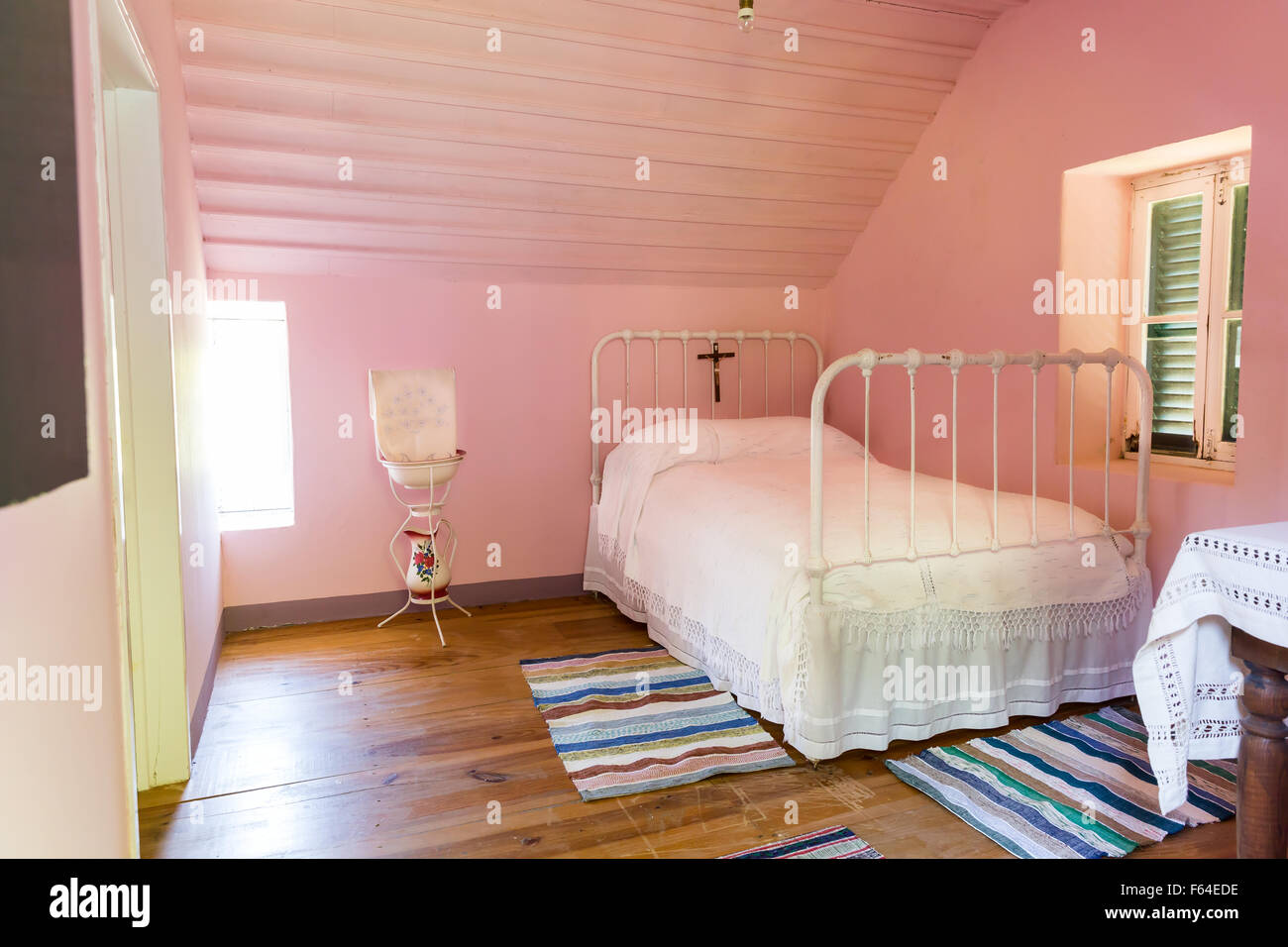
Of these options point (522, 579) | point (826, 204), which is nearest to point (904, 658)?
point (522, 579)

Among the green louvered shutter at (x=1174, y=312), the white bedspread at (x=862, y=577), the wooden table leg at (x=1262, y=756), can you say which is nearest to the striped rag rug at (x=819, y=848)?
the white bedspread at (x=862, y=577)

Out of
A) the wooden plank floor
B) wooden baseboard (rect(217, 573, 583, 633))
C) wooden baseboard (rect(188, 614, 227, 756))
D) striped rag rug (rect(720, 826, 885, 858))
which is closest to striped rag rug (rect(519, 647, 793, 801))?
the wooden plank floor

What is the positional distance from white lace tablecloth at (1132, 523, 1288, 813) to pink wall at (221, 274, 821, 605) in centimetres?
290

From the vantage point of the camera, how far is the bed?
2457 mm

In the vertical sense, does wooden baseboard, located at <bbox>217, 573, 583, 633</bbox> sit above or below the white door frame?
below

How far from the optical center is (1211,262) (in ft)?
9.93

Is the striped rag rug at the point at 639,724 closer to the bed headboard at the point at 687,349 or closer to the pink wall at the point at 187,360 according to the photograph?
the pink wall at the point at 187,360

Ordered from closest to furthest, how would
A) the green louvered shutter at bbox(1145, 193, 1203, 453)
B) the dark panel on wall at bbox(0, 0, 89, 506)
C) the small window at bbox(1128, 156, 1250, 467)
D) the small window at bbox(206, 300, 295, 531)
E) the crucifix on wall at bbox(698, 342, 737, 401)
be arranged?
1. the dark panel on wall at bbox(0, 0, 89, 506)
2. the small window at bbox(1128, 156, 1250, 467)
3. the green louvered shutter at bbox(1145, 193, 1203, 453)
4. the small window at bbox(206, 300, 295, 531)
5. the crucifix on wall at bbox(698, 342, 737, 401)

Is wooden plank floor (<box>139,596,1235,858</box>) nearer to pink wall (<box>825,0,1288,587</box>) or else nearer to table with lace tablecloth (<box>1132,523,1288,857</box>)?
table with lace tablecloth (<box>1132,523,1288,857</box>)

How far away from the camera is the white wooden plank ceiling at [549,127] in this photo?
301 centimetres

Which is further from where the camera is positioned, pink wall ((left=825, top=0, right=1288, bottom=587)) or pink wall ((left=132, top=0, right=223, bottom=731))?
pink wall ((left=825, top=0, right=1288, bottom=587))

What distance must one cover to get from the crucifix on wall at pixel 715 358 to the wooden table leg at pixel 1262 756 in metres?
2.98

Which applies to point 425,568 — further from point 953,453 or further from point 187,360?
point 953,453
